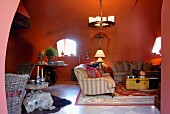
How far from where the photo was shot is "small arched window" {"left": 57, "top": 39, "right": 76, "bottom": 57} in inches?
330

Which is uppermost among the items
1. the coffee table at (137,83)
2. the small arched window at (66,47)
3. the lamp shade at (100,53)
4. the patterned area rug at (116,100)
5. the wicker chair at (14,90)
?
the small arched window at (66,47)

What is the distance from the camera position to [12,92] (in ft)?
9.12

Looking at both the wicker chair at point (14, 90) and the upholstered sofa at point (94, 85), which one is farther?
the upholstered sofa at point (94, 85)

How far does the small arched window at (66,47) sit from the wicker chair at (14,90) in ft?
18.2

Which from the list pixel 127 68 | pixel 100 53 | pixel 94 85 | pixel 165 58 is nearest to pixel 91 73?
pixel 94 85

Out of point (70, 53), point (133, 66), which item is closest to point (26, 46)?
point (70, 53)

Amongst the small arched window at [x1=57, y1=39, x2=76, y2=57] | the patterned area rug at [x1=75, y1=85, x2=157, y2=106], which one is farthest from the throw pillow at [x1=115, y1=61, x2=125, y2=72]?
the patterned area rug at [x1=75, y1=85, x2=157, y2=106]

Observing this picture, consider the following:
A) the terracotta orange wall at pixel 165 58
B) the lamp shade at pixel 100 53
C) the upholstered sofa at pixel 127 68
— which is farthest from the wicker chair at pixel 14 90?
the lamp shade at pixel 100 53

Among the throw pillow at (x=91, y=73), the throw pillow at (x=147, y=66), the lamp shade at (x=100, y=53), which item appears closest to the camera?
the throw pillow at (x=91, y=73)

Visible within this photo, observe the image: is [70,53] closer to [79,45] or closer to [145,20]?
[79,45]

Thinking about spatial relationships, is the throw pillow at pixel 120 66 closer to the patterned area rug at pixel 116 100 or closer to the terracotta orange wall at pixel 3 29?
→ the patterned area rug at pixel 116 100

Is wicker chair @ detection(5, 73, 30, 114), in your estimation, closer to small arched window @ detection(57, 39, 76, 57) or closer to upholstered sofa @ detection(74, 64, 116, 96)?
upholstered sofa @ detection(74, 64, 116, 96)

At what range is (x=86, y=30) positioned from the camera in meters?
8.09

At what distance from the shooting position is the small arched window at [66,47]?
839cm
